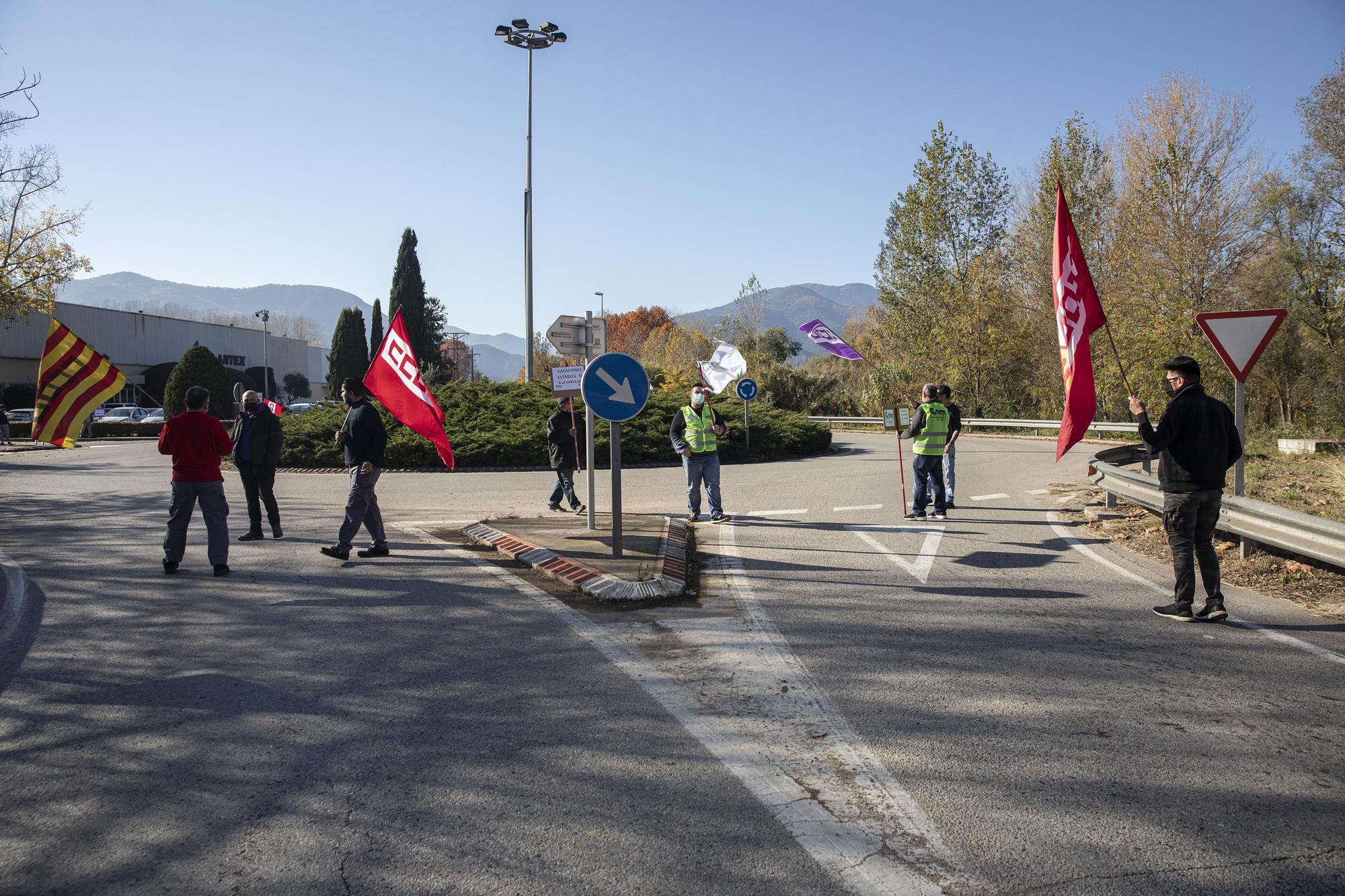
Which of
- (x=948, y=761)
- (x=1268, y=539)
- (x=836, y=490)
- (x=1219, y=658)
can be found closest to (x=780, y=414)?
(x=836, y=490)

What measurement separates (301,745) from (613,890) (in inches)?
79.3

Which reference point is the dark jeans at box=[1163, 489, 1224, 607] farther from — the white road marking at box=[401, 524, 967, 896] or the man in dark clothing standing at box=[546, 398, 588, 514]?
the man in dark clothing standing at box=[546, 398, 588, 514]

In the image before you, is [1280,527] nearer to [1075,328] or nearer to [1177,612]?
[1177,612]

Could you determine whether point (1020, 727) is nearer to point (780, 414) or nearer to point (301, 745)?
point (301, 745)

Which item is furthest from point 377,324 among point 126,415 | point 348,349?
point 126,415

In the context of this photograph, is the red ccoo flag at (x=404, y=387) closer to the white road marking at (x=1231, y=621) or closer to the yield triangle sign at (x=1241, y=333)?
the white road marking at (x=1231, y=621)

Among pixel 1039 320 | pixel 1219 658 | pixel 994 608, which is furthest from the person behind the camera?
pixel 1039 320

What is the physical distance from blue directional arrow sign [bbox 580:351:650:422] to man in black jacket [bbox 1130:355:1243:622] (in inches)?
175

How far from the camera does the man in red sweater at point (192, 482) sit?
8.64 metres

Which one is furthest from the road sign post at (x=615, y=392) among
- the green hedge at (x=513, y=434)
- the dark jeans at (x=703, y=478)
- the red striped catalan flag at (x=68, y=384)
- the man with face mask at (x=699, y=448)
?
the green hedge at (x=513, y=434)

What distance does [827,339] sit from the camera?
110ft

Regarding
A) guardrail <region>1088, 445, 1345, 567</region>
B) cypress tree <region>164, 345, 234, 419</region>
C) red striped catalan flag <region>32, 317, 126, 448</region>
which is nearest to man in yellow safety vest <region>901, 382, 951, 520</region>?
guardrail <region>1088, 445, 1345, 567</region>

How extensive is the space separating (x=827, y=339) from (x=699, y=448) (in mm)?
22178

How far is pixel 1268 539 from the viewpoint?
25.8ft
